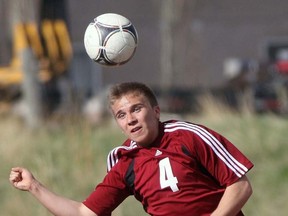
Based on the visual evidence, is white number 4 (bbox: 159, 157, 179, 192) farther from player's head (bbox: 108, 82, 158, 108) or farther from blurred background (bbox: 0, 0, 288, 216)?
blurred background (bbox: 0, 0, 288, 216)

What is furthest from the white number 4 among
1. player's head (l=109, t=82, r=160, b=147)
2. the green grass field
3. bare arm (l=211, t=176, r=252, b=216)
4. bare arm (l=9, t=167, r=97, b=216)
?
the green grass field

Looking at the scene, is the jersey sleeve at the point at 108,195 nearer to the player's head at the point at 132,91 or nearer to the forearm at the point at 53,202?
the forearm at the point at 53,202

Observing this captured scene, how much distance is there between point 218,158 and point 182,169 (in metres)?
0.23

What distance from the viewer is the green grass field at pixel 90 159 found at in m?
12.6

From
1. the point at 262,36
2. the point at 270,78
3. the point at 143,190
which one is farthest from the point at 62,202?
the point at 262,36

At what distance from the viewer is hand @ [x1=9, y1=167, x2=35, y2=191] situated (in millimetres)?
6160

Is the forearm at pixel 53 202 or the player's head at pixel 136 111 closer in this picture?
the player's head at pixel 136 111

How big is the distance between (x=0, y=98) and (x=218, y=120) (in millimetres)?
8084

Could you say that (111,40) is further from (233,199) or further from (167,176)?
(233,199)

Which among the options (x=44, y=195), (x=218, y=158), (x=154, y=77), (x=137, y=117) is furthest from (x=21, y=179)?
(x=154, y=77)

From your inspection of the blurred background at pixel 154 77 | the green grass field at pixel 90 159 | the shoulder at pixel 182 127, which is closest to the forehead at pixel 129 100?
the shoulder at pixel 182 127

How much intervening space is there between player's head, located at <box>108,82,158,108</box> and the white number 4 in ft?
1.15

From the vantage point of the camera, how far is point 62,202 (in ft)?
20.5

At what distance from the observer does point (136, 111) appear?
589 centimetres
